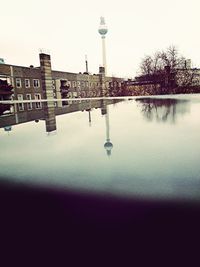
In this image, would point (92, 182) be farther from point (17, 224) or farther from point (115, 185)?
point (17, 224)

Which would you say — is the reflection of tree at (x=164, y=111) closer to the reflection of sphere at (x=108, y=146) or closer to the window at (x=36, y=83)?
the reflection of sphere at (x=108, y=146)

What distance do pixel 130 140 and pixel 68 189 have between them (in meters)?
1.90

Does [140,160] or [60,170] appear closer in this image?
[60,170]

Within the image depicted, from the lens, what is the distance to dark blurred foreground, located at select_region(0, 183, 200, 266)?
1.12 metres

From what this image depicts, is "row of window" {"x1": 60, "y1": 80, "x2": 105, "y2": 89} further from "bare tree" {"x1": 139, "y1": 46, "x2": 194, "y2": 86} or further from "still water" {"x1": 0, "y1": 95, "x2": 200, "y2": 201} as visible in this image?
"still water" {"x1": 0, "y1": 95, "x2": 200, "y2": 201}

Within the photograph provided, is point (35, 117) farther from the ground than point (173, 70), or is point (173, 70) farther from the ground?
point (173, 70)

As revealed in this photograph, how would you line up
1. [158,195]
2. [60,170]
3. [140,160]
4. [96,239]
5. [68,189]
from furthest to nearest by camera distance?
[140,160]
[60,170]
[68,189]
[158,195]
[96,239]

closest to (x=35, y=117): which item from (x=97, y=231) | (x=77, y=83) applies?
(x=97, y=231)

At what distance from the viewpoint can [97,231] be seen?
132 cm

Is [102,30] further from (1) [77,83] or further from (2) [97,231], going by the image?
(2) [97,231]

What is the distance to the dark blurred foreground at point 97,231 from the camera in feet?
3.66

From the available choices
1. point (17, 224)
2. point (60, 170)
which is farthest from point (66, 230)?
point (60, 170)

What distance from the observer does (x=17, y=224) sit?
1.44 metres

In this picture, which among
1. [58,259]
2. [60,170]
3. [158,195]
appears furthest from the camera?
[60,170]
